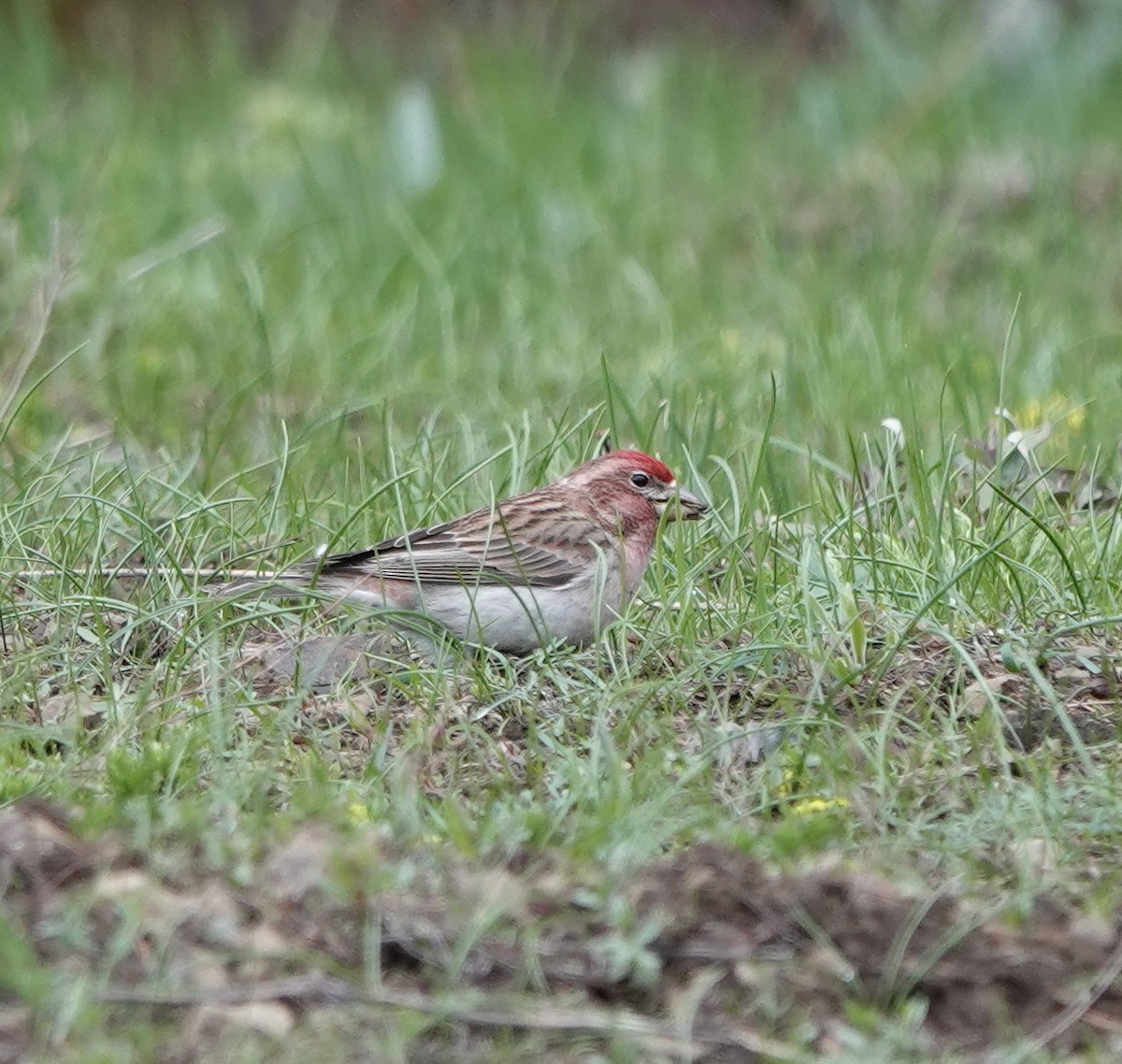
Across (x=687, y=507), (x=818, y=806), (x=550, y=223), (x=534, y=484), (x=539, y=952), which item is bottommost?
(x=550, y=223)

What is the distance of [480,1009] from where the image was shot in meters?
3.58

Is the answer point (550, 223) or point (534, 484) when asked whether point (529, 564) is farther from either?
point (550, 223)

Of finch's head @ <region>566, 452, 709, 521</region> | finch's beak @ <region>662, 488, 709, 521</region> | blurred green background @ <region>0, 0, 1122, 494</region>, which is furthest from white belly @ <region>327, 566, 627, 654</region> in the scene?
blurred green background @ <region>0, 0, 1122, 494</region>

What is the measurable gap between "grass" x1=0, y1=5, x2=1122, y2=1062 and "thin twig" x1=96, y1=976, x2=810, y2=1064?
2 cm

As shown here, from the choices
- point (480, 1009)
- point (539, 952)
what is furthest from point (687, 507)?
point (480, 1009)

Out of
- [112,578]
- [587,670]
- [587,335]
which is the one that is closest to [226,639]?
[112,578]

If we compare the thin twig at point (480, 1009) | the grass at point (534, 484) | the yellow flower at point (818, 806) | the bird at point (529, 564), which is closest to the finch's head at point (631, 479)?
the bird at point (529, 564)

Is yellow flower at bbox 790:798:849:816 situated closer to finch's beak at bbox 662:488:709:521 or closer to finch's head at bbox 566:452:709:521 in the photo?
finch's beak at bbox 662:488:709:521

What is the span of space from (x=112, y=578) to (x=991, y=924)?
8.28 feet

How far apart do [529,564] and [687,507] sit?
1.70 feet

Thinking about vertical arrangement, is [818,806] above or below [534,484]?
above

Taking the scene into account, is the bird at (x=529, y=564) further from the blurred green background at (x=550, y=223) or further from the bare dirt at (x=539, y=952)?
the bare dirt at (x=539, y=952)

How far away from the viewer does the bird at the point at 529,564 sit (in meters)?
5.38

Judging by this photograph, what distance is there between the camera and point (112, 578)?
538cm
